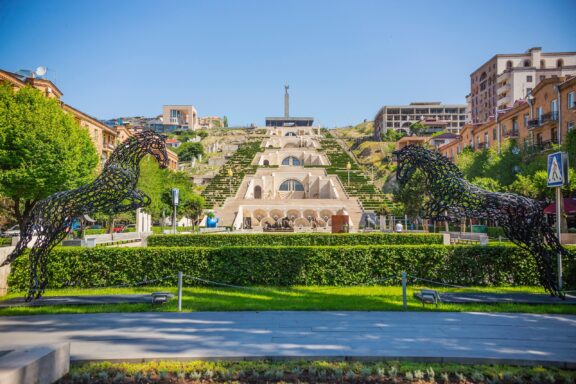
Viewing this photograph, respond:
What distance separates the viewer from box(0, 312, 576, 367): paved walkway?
6855 millimetres

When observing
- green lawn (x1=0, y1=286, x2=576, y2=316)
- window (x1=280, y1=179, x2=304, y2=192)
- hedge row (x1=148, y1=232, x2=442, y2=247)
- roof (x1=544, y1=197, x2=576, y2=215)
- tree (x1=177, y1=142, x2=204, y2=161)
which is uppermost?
tree (x1=177, y1=142, x2=204, y2=161)

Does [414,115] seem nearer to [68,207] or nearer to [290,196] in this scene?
[290,196]

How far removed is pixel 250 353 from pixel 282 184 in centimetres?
6038

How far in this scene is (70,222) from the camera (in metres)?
10.9

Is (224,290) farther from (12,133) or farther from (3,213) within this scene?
(3,213)

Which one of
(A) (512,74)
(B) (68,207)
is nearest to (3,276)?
(B) (68,207)

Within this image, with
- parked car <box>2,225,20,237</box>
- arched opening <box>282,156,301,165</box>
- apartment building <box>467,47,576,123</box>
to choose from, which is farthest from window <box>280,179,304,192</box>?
parked car <box>2,225,20,237</box>

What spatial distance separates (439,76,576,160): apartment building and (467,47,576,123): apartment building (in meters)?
17.0

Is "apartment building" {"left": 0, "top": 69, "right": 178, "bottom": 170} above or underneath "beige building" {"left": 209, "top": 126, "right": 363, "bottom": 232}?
above

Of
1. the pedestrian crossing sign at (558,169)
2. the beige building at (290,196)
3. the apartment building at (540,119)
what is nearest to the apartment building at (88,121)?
the beige building at (290,196)

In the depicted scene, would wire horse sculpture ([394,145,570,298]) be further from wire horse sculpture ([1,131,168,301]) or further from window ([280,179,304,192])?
window ([280,179,304,192])

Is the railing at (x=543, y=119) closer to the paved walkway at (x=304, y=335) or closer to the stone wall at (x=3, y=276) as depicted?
the paved walkway at (x=304, y=335)

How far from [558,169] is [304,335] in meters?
8.46

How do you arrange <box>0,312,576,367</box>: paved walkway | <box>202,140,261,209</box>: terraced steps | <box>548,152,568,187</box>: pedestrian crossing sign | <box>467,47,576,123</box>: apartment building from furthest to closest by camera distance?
<box>467,47,576,123</box>: apartment building
<box>202,140,261,209</box>: terraced steps
<box>548,152,568,187</box>: pedestrian crossing sign
<box>0,312,576,367</box>: paved walkway
